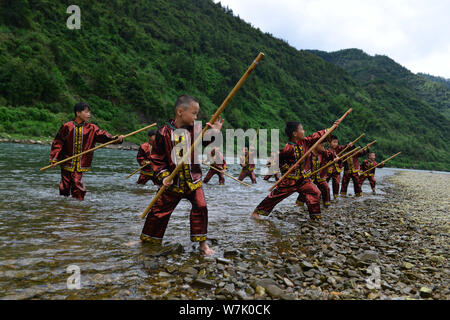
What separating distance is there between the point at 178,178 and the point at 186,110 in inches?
37.6

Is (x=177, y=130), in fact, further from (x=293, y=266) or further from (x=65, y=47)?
(x=65, y=47)

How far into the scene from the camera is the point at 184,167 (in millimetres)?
4012

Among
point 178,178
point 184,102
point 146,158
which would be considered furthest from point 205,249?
point 146,158

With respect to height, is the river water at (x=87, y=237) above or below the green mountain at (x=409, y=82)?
below

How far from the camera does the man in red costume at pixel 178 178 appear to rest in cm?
404

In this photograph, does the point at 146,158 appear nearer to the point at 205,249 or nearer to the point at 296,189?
the point at 296,189

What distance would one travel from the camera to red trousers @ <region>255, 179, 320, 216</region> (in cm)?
643

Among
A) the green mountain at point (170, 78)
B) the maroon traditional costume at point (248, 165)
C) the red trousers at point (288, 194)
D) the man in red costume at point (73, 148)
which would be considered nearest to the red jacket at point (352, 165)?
the maroon traditional costume at point (248, 165)

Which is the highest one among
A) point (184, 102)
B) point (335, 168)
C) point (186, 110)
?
point (184, 102)

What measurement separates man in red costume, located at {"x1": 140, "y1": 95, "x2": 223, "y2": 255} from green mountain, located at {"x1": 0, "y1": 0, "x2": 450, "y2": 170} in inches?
1380

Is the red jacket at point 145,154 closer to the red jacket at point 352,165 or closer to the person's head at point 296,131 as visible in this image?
the person's head at point 296,131

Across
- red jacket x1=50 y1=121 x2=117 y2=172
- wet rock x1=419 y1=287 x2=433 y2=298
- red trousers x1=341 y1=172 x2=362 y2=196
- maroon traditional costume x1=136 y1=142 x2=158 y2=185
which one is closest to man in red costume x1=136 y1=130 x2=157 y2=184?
maroon traditional costume x1=136 y1=142 x2=158 y2=185

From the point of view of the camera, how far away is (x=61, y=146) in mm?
6582

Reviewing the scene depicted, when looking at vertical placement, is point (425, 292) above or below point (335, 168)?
below
